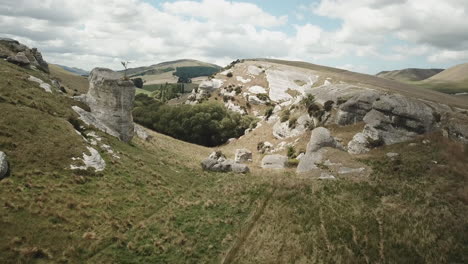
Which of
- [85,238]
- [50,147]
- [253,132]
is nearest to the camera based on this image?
[85,238]

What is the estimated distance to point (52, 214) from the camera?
21203 mm

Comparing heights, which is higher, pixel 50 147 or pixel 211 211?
pixel 50 147

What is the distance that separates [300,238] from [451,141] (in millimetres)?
42186

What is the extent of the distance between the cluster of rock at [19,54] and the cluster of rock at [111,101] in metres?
15.1

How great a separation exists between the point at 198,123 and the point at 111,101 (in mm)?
52689

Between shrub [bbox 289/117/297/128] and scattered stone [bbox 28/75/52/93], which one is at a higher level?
scattered stone [bbox 28/75/52/93]

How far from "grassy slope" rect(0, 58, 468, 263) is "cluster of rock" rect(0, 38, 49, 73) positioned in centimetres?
1285

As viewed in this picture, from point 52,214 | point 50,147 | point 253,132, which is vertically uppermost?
point 50,147

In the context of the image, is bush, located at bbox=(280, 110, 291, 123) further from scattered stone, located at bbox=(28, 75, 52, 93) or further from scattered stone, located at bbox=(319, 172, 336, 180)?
scattered stone, located at bbox=(28, 75, 52, 93)

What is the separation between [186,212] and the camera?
28.0 m

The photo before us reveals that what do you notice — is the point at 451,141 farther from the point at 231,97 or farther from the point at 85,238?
the point at 231,97

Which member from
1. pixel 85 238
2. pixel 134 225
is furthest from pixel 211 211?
pixel 85 238

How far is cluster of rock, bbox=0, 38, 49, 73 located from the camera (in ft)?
165

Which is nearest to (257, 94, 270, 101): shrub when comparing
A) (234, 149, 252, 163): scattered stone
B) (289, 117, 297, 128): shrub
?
(289, 117, 297, 128): shrub
